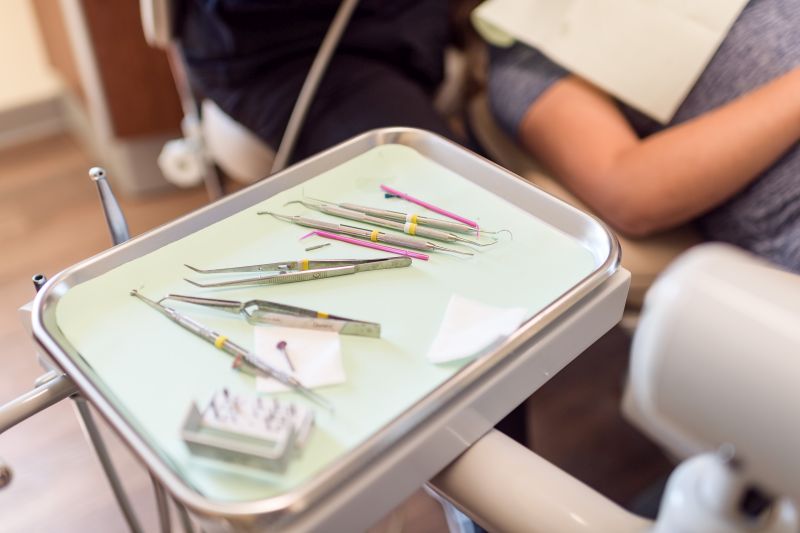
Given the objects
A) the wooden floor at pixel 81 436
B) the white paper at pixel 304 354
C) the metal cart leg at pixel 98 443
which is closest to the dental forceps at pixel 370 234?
the white paper at pixel 304 354

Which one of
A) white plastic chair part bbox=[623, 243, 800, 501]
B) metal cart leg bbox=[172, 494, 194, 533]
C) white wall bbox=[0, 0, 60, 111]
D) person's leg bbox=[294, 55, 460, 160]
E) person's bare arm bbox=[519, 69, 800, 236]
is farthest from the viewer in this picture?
white wall bbox=[0, 0, 60, 111]

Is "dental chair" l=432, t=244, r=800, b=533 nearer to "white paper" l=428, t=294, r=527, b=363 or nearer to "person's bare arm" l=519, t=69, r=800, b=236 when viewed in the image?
"white paper" l=428, t=294, r=527, b=363

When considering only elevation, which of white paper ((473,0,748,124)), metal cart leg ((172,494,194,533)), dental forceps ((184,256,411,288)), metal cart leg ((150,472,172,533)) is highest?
white paper ((473,0,748,124))

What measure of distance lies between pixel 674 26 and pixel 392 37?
39cm

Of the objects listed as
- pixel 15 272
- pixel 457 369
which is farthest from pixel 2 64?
pixel 457 369

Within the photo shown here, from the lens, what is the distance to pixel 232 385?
19.2 inches

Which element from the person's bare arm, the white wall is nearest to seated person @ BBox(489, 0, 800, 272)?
the person's bare arm

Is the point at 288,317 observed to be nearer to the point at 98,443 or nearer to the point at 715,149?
the point at 98,443

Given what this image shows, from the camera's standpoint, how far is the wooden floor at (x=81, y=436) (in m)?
1.13

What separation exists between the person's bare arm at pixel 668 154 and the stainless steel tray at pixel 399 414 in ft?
0.83

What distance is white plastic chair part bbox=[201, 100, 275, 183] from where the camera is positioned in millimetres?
1069

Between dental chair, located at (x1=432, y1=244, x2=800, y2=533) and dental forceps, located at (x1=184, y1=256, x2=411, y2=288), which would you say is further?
dental forceps, located at (x1=184, y1=256, x2=411, y2=288)

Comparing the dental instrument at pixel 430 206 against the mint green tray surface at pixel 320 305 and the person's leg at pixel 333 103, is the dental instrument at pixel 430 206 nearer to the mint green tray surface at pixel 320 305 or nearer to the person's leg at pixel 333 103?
the mint green tray surface at pixel 320 305

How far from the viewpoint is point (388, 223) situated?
0.62m
